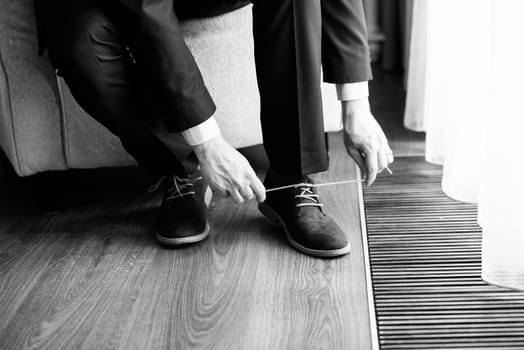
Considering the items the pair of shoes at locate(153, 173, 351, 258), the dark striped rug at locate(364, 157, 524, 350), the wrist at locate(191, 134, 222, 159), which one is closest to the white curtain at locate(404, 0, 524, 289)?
the dark striped rug at locate(364, 157, 524, 350)

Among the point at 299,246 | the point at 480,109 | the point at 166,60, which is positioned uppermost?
the point at 166,60

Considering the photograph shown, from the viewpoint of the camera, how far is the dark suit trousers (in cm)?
101

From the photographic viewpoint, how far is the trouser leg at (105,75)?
3.53ft

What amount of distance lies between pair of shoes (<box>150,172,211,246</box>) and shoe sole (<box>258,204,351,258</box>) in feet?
0.38

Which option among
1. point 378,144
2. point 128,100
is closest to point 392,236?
point 378,144

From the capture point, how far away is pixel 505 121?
0.89 m

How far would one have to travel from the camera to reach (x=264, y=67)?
42.6 inches

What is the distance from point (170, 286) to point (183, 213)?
202 millimetres

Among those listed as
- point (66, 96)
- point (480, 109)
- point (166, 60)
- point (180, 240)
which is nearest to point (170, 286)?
point (180, 240)

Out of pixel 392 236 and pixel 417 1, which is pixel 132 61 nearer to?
pixel 392 236

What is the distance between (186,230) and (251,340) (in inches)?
13.7

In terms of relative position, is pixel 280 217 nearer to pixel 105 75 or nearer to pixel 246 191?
pixel 246 191

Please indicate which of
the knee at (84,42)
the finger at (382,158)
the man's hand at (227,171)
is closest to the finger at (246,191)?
the man's hand at (227,171)

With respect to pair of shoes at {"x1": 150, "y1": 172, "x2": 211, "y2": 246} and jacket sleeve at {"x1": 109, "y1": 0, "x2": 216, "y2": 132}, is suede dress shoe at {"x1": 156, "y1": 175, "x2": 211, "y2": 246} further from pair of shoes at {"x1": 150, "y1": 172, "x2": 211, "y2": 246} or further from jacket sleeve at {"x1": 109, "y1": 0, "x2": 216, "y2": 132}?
jacket sleeve at {"x1": 109, "y1": 0, "x2": 216, "y2": 132}
